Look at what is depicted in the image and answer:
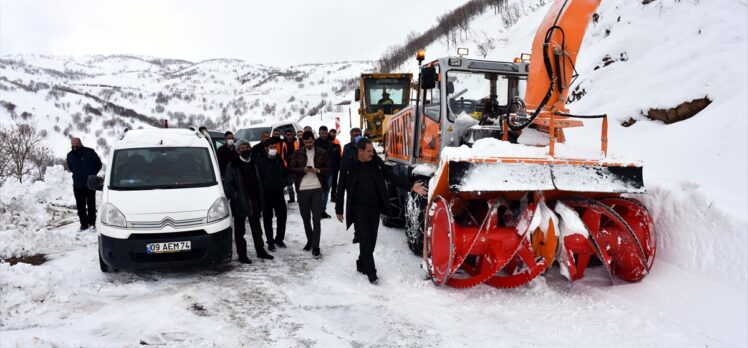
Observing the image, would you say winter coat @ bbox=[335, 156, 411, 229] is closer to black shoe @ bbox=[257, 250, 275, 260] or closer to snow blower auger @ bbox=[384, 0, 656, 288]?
snow blower auger @ bbox=[384, 0, 656, 288]

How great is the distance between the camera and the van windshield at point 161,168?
5.92 metres

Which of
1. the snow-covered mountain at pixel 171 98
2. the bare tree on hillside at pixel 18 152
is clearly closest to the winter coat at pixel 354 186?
the bare tree on hillside at pixel 18 152

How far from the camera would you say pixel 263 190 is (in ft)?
21.6

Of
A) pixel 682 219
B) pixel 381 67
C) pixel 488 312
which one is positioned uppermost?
pixel 381 67

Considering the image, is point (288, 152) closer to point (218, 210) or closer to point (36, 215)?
point (218, 210)

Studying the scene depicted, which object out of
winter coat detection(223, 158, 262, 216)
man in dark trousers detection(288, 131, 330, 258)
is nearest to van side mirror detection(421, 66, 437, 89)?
man in dark trousers detection(288, 131, 330, 258)

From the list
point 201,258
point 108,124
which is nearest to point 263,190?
point 201,258

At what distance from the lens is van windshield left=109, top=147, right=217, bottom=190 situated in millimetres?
5915

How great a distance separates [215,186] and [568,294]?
436cm

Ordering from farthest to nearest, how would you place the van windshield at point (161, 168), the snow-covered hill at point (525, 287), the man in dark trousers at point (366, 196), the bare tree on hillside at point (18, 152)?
the bare tree on hillside at point (18, 152), the van windshield at point (161, 168), the man in dark trousers at point (366, 196), the snow-covered hill at point (525, 287)

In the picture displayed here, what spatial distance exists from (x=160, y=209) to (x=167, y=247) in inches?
18.1

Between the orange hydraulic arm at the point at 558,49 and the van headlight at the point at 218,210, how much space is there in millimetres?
3788

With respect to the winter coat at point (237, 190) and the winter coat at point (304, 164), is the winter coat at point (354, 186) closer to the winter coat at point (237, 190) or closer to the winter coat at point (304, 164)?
the winter coat at point (304, 164)

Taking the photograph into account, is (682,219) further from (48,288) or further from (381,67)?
(381,67)
